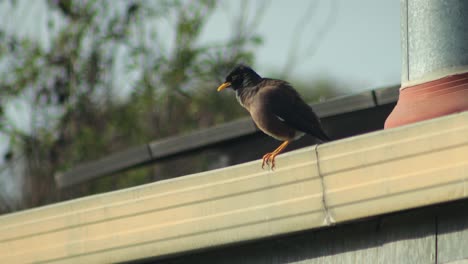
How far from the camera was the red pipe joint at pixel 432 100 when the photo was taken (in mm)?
3482

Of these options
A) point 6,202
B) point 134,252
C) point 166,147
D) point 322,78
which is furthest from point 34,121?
point 322,78

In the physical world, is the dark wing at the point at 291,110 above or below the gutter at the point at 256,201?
below

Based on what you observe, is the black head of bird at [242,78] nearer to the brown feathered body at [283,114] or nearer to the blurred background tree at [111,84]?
the brown feathered body at [283,114]

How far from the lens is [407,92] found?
3.71 metres

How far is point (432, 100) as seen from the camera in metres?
3.55

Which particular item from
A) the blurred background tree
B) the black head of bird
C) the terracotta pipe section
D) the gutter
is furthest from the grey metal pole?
the blurred background tree

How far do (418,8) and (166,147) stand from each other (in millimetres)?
5376

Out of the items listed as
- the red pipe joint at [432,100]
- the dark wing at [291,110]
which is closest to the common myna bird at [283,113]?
the dark wing at [291,110]

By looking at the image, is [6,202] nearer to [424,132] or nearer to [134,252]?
[134,252]

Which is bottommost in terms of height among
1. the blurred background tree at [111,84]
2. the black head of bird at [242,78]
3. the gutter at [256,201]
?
the blurred background tree at [111,84]

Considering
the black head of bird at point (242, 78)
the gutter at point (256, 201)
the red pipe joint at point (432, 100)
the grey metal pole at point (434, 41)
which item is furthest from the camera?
the black head of bird at point (242, 78)

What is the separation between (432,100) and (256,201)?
67 centimetres

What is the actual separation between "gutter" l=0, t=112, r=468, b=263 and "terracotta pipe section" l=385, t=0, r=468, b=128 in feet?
1.62

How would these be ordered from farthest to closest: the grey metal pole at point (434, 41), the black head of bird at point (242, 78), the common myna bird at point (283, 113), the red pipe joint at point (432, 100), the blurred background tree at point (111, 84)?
the blurred background tree at point (111, 84)
the black head of bird at point (242, 78)
the common myna bird at point (283, 113)
the grey metal pole at point (434, 41)
the red pipe joint at point (432, 100)
